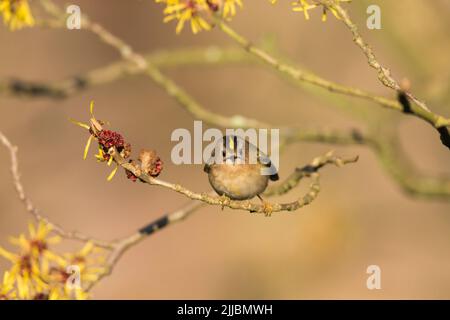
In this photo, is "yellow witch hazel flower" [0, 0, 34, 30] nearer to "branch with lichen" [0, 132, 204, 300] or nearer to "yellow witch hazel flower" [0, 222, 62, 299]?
"branch with lichen" [0, 132, 204, 300]

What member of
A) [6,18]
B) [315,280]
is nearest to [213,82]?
[315,280]

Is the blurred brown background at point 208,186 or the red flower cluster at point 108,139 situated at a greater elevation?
the blurred brown background at point 208,186

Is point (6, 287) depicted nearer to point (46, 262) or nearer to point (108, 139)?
point (46, 262)

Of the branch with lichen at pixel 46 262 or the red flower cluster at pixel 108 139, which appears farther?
the branch with lichen at pixel 46 262

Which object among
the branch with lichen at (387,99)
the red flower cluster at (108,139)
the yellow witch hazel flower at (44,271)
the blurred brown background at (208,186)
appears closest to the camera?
the red flower cluster at (108,139)

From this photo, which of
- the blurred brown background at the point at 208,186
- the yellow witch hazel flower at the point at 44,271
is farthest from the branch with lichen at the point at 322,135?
the blurred brown background at the point at 208,186

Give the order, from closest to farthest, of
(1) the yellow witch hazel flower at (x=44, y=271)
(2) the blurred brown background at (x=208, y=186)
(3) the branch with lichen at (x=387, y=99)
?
(3) the branch with lichen at (x=387, y=99) → (1) the yellow witch hazel flower at (x=44, y=271) → (2) the blurred brown background at (x=208, y=186)

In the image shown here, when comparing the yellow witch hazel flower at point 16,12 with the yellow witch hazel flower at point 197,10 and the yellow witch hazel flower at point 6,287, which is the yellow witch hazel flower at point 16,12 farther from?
the yellow witch hazel flower at point 6,287
